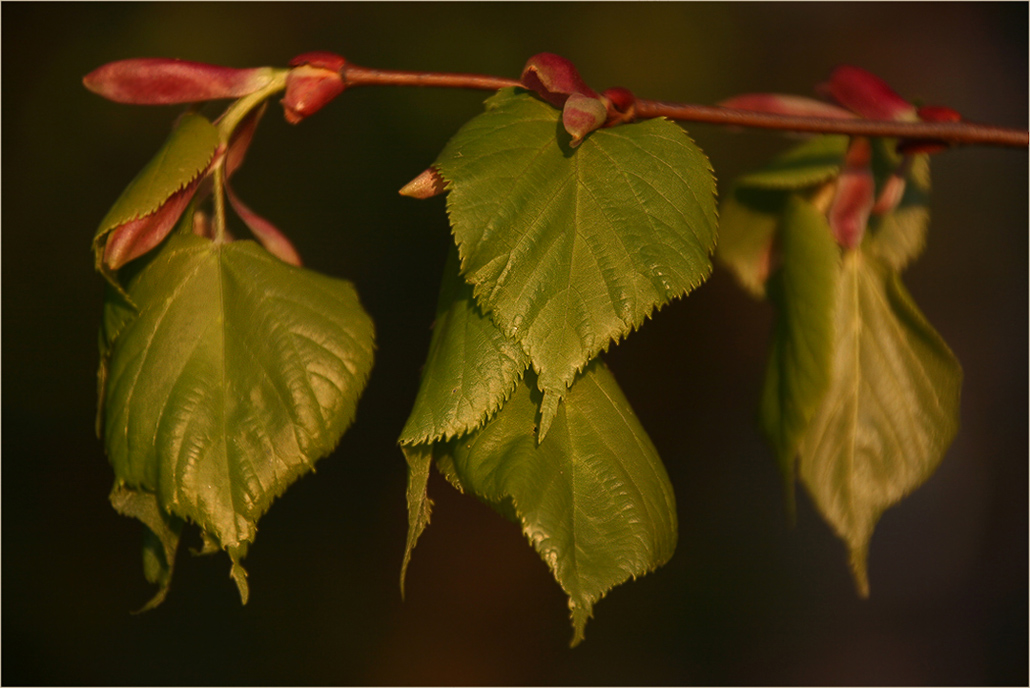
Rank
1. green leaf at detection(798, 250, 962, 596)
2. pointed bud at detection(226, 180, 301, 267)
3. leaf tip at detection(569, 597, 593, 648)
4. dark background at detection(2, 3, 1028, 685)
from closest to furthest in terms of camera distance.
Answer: leaf tip at detection(569, 597, 593, 648)
pointed bud at detection(226, 180, 301, 267)
green leaf at detection(798, 250, 962, 596)
dark background at detection(2, 3, 1028, 685)

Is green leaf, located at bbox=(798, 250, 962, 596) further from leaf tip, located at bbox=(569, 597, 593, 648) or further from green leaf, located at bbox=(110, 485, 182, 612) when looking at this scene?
green leaf, located at bbox=(110, 485, 182, 612)

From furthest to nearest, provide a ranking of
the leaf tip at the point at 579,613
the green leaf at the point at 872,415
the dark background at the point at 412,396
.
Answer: the dark background at the point at 412,396
the green leaf at the point at 872,415
the leaf tip at the point at 579,613

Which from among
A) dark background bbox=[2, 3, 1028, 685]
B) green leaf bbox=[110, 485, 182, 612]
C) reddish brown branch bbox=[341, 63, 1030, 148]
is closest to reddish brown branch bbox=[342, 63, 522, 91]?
reddish brown branch bbox=[341, 63, 1030, 148]

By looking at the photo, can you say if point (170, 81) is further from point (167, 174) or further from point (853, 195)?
point (853, 195)

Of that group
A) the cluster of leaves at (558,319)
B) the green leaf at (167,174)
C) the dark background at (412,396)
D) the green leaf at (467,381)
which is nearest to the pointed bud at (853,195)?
the cluster of leaves at (558,319)

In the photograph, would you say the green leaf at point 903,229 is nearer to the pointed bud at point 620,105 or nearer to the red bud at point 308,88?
the pointed bud at point 620,105

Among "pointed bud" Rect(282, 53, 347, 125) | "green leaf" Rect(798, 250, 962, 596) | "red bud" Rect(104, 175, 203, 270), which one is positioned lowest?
"green leaf" Rect(798, 250, 962, 596)
